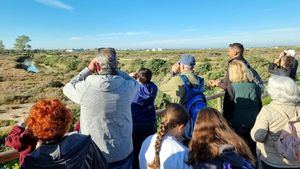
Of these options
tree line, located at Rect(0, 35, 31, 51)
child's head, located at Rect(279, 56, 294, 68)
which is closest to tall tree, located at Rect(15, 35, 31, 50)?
tree line, located at Rect(0, 35, 31, 51)

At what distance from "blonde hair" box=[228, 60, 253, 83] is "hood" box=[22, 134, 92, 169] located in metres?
2.44

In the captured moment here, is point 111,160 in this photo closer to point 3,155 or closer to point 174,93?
point 3,155

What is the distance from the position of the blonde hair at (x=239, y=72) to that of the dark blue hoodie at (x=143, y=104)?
3.29 feet

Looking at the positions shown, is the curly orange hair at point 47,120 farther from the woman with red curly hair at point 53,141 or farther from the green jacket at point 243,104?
the green jacket at point 243,104

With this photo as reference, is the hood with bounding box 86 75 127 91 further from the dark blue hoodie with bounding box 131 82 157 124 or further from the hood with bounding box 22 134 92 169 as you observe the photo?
the dark blue hoodie with bounding box 131 82 157 124

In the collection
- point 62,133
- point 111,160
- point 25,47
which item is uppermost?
point 62,133

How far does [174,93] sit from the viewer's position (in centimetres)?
402

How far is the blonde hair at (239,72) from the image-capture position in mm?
4270

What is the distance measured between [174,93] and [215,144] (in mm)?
1579

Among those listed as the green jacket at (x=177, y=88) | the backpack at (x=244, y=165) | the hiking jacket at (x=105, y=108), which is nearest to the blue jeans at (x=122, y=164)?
the hiking jacket at (x=105, y=108)

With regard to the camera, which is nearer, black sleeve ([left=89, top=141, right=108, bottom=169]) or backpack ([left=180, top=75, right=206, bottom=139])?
black sleeve ([left=89, top=141, right=108, bottom=169])

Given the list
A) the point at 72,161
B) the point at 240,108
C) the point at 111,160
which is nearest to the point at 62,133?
the point at 72,161

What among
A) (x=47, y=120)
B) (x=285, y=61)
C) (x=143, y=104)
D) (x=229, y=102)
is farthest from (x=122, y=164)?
(x=285, y=61)

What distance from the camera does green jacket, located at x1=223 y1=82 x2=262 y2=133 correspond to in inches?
169
